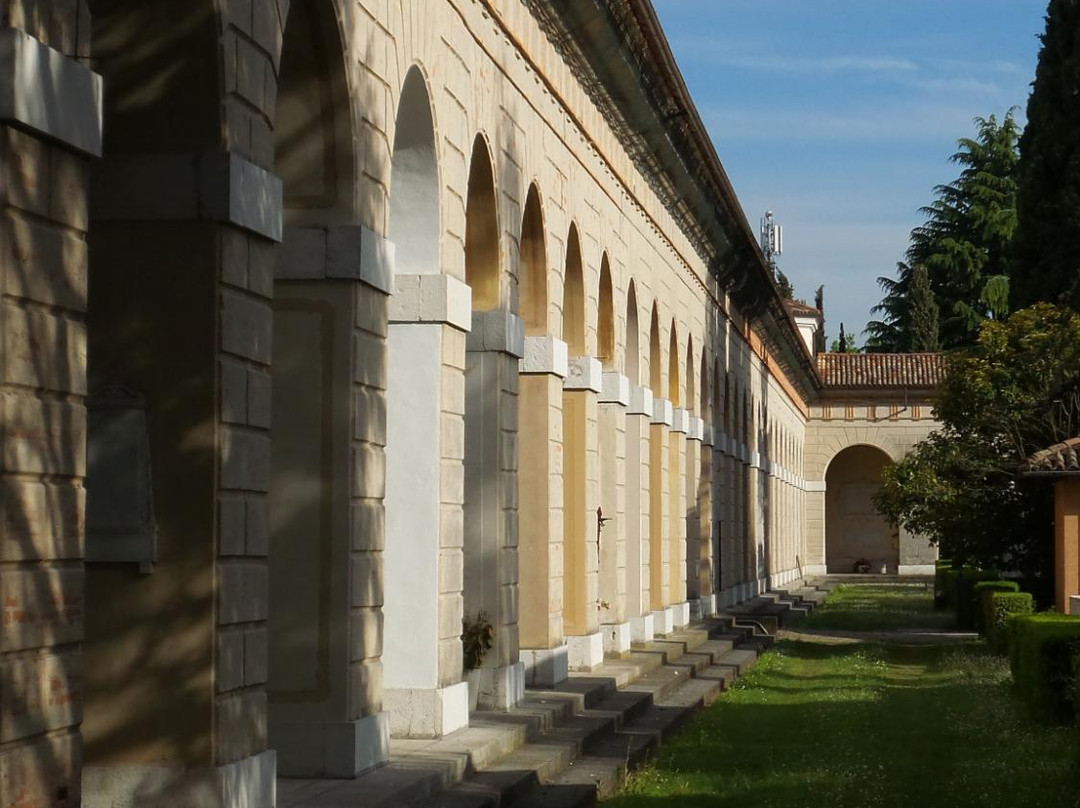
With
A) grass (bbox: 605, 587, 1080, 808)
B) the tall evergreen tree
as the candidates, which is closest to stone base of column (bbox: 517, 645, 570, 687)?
grass (bbox: 605, 587, 1080, 808)

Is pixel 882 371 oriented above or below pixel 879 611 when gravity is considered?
above

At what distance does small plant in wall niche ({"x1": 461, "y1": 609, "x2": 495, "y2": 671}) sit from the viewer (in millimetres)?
13477

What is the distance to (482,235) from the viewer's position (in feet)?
45.6

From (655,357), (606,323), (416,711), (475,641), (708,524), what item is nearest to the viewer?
(416,711)

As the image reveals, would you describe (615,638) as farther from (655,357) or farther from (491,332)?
(491,332)

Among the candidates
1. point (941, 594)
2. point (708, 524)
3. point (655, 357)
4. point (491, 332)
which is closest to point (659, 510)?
point (655, 357)

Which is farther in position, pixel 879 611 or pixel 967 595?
pixel 879 611

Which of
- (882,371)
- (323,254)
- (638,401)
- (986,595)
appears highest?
(882,371)

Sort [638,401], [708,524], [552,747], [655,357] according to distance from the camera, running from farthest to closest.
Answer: [708,524]
[655,357]
[638,401]
[552,747]

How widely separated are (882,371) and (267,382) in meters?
55.6

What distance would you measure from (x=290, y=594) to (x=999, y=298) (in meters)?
61.8

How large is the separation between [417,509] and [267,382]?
139 inches

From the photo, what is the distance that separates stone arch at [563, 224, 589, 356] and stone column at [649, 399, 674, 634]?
18.0 feet

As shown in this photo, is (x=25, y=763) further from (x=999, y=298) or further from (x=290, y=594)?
(x=999, y=298)
